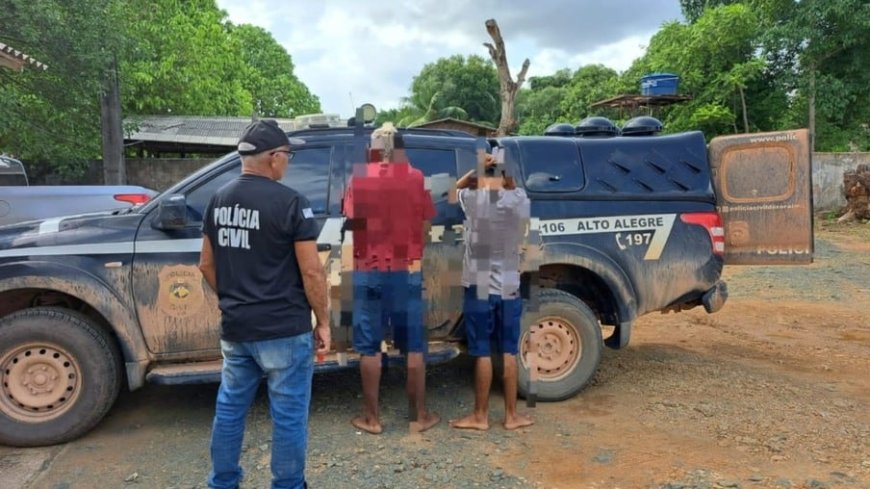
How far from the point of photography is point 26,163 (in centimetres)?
1341

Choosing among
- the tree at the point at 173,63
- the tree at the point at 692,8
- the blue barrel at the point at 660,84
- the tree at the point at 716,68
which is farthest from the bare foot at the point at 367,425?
the tree at the point at 692,8

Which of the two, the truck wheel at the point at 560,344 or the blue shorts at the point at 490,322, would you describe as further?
the truck wheel at the point at 560,344

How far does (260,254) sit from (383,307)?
1401 mm

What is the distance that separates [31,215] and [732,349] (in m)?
7.70

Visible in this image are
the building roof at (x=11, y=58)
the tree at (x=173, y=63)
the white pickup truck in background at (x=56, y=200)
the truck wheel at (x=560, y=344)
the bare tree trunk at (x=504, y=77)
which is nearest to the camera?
the truck wheel at (x=560, y=344)

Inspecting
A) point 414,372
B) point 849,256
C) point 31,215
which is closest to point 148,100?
point 31,215

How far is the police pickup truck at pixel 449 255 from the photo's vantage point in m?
3.86

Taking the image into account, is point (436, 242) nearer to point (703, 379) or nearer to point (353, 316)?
point (353, 316)

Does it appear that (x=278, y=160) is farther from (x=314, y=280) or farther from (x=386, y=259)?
(x=386, y=259)

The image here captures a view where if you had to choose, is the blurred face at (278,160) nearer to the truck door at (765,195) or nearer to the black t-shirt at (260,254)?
the black t-shirt at (260,254)

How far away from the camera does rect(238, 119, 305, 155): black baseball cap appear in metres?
2.77

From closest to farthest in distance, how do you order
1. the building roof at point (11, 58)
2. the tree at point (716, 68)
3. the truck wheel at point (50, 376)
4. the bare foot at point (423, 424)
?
1. the truck wheel at point (50, 376)
2. the bare foot at point (423, 424)
3. the building roof at point (11, 58)
4. the tree at point (716, 68)

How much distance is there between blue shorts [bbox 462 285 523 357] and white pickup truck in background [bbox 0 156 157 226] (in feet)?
15.0

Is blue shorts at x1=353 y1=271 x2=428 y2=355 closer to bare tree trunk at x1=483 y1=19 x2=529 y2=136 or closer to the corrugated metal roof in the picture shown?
bare tree trunk at x1=483 y1=19 x2=529 y2=136
